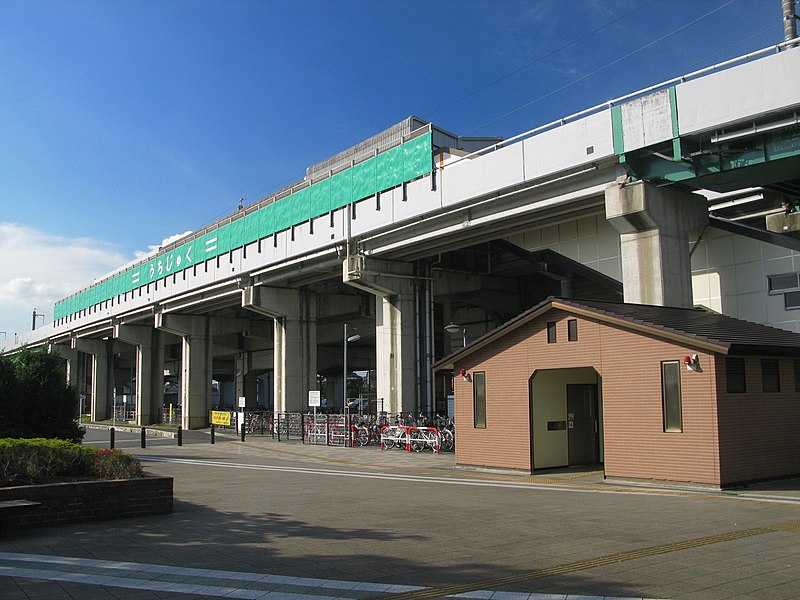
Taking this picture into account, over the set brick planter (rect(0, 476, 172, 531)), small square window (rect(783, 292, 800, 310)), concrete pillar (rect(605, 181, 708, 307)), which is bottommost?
brick planter (rect(0, 476, 172, 531))

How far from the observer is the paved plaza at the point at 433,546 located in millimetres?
7141

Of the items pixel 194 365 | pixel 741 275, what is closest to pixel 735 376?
pixel 741 275

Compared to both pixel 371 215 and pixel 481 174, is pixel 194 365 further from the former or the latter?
pixel 481 174

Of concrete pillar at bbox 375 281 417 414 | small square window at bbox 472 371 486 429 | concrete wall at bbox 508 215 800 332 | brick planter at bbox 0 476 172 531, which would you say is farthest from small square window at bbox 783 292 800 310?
brick planter at bbox 0 476 172 531

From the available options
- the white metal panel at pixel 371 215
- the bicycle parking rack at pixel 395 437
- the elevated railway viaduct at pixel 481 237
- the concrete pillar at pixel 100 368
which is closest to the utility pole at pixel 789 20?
the elevated railway viaduct at pixel 481 237

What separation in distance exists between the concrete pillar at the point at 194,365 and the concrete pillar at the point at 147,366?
8.76m

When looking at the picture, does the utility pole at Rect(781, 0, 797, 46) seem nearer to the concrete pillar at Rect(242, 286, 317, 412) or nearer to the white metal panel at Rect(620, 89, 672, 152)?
the white metal panel at Rect(620, 89, 672, 152)

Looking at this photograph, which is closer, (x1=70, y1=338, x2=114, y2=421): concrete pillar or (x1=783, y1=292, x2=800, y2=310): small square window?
(x1=783, y1=292, x2=800, y2=310): small square window

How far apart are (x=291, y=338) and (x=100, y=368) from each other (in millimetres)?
41692

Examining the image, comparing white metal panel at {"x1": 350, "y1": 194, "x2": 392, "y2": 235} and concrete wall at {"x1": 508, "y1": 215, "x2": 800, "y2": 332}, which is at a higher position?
white metal panel at {"x1": 350, "y1": 194, "x2": 392, "y2": 235}

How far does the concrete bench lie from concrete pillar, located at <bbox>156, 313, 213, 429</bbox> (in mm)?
45261

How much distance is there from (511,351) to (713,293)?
27.3 feet

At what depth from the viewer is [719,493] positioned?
1406cm

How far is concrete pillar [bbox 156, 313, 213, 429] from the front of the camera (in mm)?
54344
